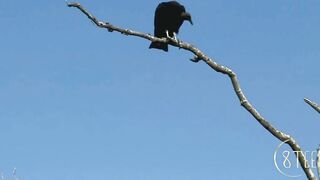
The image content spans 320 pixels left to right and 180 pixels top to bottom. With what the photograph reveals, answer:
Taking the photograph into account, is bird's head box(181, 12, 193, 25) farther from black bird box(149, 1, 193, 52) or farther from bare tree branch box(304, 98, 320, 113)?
bare tree branch box(304, 98, 320, 113)

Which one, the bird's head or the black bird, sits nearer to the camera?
the black bird

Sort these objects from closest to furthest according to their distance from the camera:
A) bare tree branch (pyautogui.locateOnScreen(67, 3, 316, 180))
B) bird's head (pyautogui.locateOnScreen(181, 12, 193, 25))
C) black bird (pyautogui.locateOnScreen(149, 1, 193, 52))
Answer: bare tree branch (pyautogui.locateOnScreen(67, 3, 316, 180)), black bird (pyautogui.locateOnScreen(149, 1, 193, 52)), bird's head (pyautogui.locateOnScreen(181, 12, 193, 25))

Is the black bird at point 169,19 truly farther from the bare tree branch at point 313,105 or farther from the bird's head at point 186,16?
the bare tree branch at point 313,105

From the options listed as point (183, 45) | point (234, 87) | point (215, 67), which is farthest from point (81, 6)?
point (234, 87)

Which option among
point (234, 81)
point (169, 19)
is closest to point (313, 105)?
point (234, 81)

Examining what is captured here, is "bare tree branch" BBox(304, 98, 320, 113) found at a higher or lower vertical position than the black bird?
lower

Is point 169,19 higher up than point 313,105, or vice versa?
point 169,19

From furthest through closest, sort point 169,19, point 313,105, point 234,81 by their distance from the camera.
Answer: point 169,19 < point 234,81 < point 313,105

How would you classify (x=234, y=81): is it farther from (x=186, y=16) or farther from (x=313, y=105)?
(x=186, y=16)

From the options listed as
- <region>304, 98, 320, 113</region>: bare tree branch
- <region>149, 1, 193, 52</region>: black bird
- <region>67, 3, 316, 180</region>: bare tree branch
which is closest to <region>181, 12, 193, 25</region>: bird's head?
<region>149, 1, 193, 52</region>: black bird

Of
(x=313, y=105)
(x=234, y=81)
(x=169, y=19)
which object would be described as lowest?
(x=313, y=105)

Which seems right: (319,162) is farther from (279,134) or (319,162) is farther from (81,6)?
(81,6)

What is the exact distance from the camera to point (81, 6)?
265 inches

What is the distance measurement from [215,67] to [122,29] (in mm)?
1590
